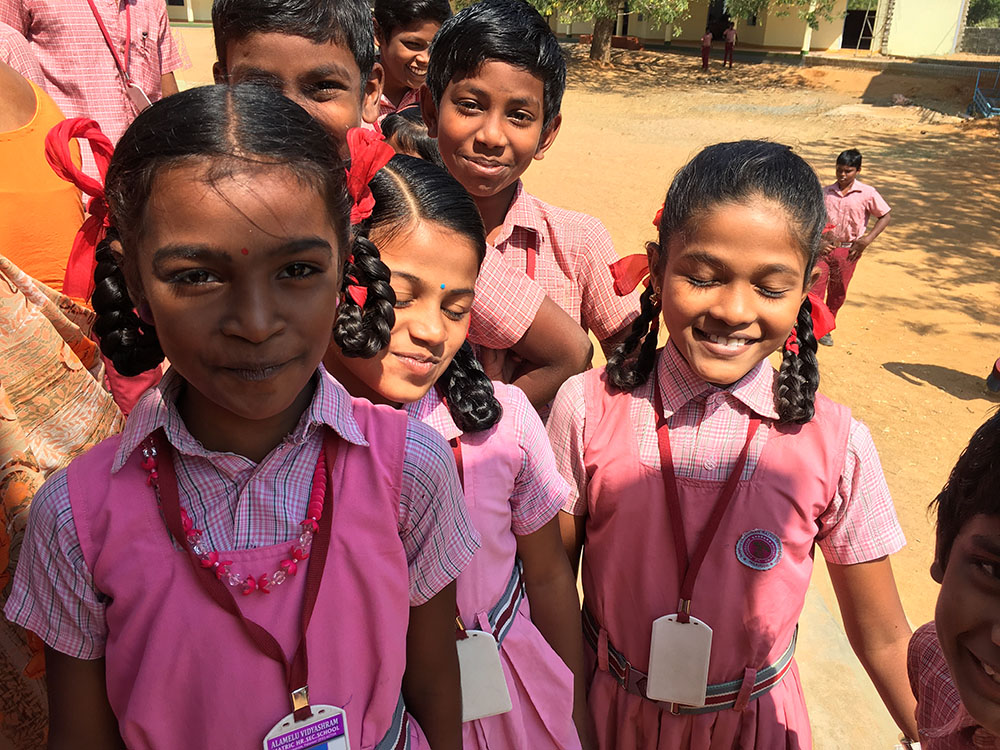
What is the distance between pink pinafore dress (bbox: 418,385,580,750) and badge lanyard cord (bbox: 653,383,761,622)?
30cm

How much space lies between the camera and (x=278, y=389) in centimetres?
111

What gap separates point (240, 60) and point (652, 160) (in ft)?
38.8

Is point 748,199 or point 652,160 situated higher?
point 748,199

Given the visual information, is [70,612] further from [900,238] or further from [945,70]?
[945,70]

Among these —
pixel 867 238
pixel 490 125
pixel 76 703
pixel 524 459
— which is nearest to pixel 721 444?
pixel 524 459

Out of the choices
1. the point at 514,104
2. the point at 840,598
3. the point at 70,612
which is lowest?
the point at 840,598

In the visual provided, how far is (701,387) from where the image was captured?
165 centimetres

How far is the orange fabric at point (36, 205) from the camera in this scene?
175cm

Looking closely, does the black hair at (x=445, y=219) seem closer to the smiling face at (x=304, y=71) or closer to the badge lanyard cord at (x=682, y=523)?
the badge lanyard cord at (x=682, y=523)

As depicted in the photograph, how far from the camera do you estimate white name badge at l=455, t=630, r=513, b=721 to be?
145cm

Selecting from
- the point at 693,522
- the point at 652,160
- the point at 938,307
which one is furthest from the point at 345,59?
the point at 652,160

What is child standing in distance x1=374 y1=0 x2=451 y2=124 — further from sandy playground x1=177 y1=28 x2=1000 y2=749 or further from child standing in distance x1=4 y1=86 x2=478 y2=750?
sandy playground x1=177 y1=28 x2=1000 y2=749

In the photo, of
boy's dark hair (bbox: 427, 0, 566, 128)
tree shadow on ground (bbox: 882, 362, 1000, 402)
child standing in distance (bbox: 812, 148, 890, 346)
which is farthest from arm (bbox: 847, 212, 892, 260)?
boy's dark hair (bbox: 427, 0, 566, 128)

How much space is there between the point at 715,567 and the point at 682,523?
110mm
